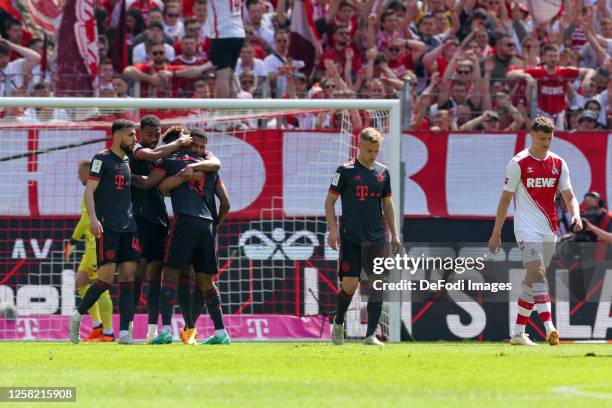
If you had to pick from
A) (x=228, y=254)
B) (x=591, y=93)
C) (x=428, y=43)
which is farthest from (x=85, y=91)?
(x=591, y=93)

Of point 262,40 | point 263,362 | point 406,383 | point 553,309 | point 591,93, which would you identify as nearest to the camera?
point 406,383

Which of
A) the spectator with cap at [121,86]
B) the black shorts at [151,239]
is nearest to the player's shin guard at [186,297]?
the black shorts at [151,239]

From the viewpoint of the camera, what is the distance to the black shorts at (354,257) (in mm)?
12281

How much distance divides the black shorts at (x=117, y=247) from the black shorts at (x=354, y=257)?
204 centimetres

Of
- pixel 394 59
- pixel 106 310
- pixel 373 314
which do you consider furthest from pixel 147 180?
pixel 394 59

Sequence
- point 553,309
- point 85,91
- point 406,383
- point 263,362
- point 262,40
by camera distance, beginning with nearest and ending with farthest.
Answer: point 406,383 → point 263,362 → point 553,309 → point 85,91 → point 262,40

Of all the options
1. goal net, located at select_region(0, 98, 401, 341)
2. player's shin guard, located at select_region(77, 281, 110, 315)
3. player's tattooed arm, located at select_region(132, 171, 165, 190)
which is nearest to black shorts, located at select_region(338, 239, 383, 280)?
player's tattooed arm, located at select_region(132, 171, 165, 190)

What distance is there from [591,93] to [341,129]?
157 inches

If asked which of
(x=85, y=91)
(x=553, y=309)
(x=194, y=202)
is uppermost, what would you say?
(x=85, y=91)

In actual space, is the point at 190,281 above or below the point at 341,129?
below

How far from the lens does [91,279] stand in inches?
567

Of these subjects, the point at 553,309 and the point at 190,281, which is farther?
the point at 553,309

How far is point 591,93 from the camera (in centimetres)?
1775

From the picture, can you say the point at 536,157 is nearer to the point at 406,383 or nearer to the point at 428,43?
the point at 406,383
